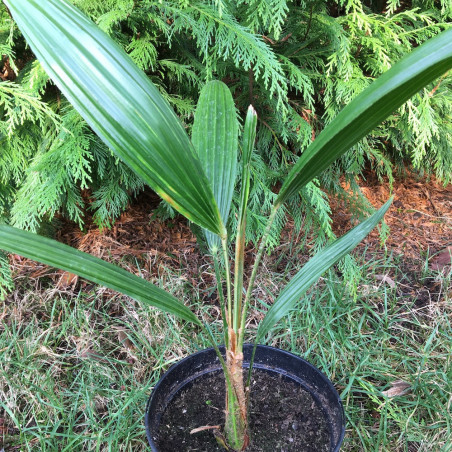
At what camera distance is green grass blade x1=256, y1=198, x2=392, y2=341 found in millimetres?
810

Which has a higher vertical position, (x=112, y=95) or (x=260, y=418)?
(x=112, y=95)

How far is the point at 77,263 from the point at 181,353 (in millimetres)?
932

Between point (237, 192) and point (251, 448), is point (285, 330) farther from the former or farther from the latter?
point (251, 448)

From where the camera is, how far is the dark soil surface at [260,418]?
94 centimetres

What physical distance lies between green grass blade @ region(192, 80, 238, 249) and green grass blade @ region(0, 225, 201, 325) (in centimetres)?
22

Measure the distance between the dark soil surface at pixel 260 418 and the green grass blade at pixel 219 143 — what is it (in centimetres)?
46

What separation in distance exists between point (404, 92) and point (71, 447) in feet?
3.91

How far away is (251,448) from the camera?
3.09 feet

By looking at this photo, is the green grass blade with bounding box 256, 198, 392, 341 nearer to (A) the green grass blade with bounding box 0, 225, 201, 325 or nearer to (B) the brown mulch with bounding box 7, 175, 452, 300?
(A) the green grass blade with bounding box 0, 225, 201, 325

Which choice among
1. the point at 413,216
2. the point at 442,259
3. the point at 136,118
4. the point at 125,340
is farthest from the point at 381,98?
the point at 413,216

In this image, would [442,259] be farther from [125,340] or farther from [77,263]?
[77,263]

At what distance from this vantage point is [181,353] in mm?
1484

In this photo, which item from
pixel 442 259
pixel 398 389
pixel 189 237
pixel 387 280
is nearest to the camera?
pixel 398 389

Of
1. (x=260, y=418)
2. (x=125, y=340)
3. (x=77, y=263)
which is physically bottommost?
(x=125, y=340)
